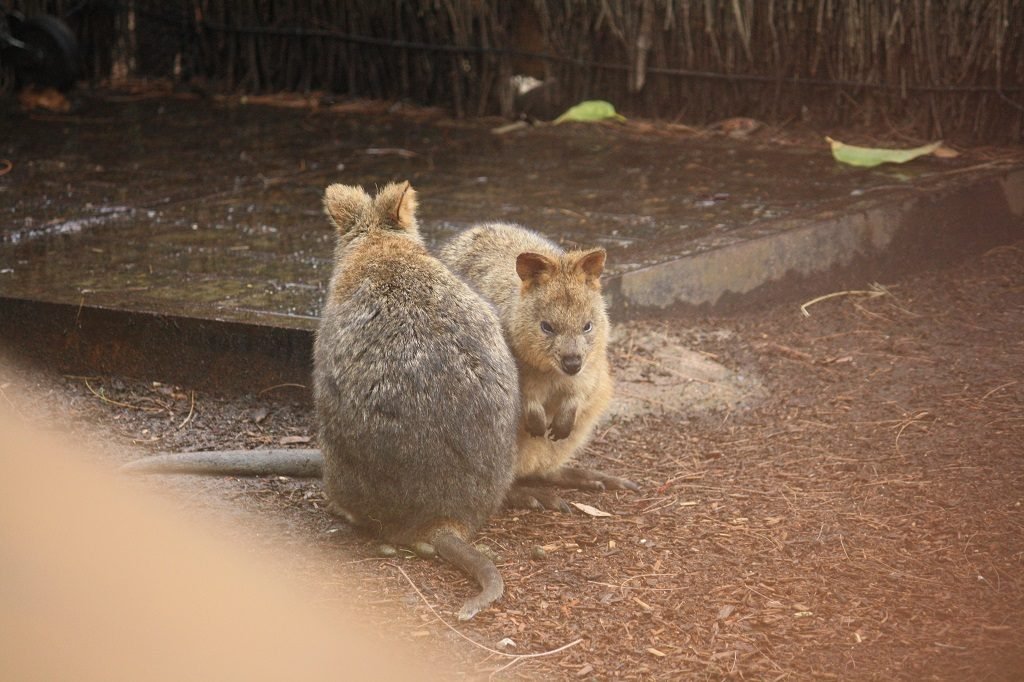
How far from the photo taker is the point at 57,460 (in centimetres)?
446

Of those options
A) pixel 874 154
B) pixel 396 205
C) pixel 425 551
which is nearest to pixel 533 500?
pixel 425 551

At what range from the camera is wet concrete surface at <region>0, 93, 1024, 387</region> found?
230 inches

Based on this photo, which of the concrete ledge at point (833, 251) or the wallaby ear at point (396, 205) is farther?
the concrete ledge at point (833, 251)

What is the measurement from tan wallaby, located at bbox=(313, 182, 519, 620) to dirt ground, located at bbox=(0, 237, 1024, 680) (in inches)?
5.7

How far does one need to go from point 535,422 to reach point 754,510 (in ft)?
2.63

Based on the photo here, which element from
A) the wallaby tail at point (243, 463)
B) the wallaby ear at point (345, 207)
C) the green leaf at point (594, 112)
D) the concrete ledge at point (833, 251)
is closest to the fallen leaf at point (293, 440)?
the wallaby tail at point (243, 463)

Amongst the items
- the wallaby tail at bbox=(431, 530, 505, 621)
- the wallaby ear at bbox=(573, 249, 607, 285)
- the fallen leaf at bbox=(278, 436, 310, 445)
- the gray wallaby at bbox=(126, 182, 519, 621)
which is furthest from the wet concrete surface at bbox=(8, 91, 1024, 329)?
the wallaby tail at bbox=(431, 530, 505, 621)

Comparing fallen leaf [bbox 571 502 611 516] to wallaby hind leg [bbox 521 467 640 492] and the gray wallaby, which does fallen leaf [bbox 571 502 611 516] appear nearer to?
wallaby hind leg [bbox 521 467 640 492]

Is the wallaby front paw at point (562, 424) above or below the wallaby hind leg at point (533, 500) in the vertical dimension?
above

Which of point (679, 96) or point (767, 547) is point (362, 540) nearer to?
point (767, 547)

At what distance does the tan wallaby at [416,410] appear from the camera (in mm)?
3959

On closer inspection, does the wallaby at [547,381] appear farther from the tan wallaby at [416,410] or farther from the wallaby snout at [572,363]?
the tan wallaby at [416,410]

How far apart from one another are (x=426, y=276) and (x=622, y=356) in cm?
161

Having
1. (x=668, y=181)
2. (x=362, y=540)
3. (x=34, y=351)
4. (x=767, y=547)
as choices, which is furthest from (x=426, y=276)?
(x=668, y=181)
